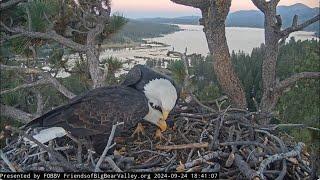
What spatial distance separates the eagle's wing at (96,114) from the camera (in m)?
2.62

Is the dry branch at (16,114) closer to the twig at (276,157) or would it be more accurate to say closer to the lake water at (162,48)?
the lake water at (162,48)

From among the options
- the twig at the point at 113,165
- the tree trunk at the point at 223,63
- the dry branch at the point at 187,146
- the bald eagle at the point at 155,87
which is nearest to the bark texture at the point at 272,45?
the tree trunk at the point at 223,63

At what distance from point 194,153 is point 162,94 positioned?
425mm

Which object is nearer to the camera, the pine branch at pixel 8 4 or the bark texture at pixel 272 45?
the bark texture at pixel 272 45

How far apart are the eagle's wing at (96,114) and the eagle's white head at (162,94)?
0.31 feet

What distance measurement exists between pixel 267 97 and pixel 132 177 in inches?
87.7

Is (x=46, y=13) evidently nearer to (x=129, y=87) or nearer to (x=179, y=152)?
(x=129, y=87)

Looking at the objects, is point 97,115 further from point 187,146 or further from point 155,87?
point 187,146

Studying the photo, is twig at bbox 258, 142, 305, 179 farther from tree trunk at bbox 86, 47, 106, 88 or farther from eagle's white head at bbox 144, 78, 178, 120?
tree trunk at bbox 86, 47, 106, 88

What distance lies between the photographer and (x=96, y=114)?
2.65 metres

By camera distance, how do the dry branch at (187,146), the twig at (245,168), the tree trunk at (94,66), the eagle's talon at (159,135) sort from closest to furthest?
the twig at (245,168)
the dry branch at (187,146)
the eagle's talon at (159,135)
the tree trunk at (94,66)

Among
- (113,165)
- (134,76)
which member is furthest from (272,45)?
(113,165)

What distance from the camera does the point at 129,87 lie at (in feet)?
9.68

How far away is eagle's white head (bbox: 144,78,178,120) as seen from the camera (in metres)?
2.70
